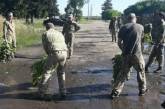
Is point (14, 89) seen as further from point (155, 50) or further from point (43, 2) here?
point (43, 2)

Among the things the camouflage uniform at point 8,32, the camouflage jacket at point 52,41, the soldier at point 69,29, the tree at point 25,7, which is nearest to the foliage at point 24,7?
the tree at point 25,7

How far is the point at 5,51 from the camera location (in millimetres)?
16781

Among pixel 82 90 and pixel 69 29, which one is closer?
pixel 82 90

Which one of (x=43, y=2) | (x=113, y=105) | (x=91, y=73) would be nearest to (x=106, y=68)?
(x=91, y=73)

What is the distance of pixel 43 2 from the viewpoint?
181 feet

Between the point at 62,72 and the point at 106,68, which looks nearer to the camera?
the point at 62,72

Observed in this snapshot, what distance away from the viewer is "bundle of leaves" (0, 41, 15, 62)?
16734 millimetres

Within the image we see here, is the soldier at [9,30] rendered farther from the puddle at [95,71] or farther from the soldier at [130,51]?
the soldier at [130,51]

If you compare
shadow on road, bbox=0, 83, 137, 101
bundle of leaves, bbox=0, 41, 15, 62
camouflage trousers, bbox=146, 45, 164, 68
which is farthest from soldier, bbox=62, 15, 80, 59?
shadow on road, bbox=0, 83, 137, 101

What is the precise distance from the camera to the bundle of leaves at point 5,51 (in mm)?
16734

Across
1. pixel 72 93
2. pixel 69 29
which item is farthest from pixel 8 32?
pixel 72 93

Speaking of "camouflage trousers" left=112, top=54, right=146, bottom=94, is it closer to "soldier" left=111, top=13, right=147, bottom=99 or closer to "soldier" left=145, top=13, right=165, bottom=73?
"soldier" left=111, top=13, right=147, bottom=99

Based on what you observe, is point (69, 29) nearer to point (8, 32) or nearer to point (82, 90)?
point (8, 32)

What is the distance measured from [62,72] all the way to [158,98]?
2.36 m
